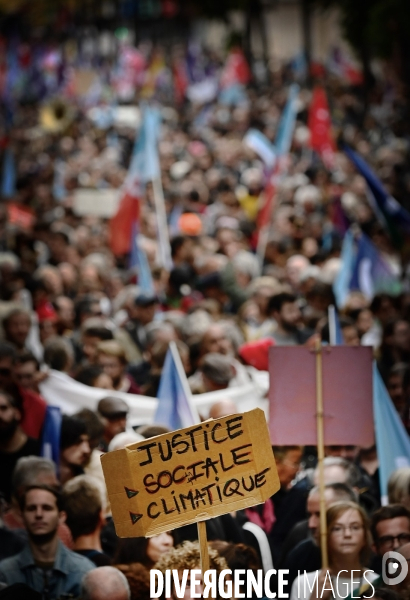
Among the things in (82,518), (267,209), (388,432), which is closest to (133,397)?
(388,432)

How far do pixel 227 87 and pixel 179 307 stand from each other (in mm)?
30902

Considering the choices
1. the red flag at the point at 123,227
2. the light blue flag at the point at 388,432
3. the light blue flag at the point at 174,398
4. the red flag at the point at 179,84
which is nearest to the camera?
the light blue flag at the point at 388,432

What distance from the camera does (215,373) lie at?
24.2ft

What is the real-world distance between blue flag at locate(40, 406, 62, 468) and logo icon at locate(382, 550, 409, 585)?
2095 millimetres

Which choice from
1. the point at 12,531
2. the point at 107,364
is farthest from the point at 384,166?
the point at 12,531

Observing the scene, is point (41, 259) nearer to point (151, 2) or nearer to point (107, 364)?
point (107, 364)

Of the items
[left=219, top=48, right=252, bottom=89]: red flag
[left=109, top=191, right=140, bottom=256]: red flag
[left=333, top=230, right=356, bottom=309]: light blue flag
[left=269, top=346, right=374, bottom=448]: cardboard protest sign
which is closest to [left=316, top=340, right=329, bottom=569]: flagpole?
[left=269, top=346, right=374, bottom=448]: cardboard protest sign

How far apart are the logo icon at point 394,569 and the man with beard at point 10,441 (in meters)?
2.24

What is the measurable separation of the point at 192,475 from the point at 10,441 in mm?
2193

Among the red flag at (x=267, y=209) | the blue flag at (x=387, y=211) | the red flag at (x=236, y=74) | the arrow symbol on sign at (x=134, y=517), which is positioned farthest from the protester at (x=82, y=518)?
the red flag at (x=236, y=74)

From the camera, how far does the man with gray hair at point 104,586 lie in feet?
15.3

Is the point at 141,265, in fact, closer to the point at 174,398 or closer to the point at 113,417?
the point at 174,398

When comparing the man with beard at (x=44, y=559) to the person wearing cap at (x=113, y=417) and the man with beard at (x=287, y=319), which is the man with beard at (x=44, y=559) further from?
the man with beard at (x=287, y=319)

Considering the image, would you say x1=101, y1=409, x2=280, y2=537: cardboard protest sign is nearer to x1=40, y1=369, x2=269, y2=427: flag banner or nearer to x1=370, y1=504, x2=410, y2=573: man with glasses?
x1=370, y1=504, x2=410, y2=573: man with glasses
